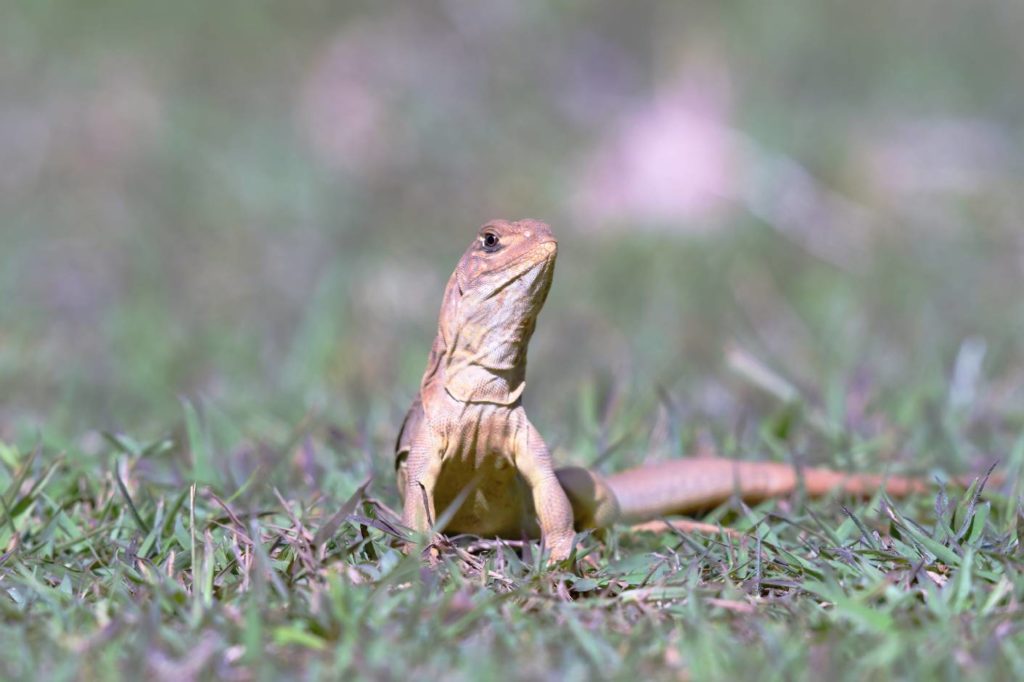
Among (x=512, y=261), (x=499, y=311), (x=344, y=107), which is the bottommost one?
(x=499, y=311)

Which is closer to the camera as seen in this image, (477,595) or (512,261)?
(477,595)

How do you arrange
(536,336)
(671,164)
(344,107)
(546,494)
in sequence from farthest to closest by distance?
(344,107) → (671,164) → (536,336) → (546,494)

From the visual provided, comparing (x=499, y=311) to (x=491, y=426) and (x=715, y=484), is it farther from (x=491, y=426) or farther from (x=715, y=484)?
(x=715, y=484)

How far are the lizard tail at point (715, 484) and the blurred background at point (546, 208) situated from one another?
A: 44 centimetres

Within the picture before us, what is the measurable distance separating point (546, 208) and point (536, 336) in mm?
2704

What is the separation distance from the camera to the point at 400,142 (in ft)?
36.5

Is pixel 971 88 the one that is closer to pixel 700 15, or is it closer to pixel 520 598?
pixel 700 15

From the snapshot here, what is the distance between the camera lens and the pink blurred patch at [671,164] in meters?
10.2

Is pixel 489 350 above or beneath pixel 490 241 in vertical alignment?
beneath

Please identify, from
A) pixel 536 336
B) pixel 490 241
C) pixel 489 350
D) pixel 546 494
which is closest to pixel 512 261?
pixel 490 241

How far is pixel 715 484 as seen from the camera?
4.39m

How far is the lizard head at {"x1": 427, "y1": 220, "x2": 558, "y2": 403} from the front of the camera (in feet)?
12.4

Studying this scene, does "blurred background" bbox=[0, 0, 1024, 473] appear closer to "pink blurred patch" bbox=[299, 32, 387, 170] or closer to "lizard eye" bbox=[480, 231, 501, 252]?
"pink blurred patch" bbox=[299, 32, 387, 170]

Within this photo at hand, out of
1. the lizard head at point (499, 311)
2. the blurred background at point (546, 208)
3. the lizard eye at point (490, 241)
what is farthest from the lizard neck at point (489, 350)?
the blurred background at point (546, 208)
